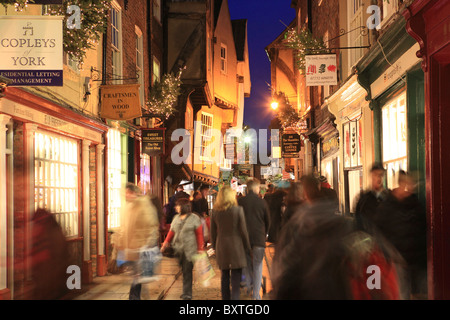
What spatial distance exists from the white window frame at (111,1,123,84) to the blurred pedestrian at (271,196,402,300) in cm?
1127

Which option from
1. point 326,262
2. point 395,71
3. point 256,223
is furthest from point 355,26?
point 326,262

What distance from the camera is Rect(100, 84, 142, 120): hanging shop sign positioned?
41.2ft

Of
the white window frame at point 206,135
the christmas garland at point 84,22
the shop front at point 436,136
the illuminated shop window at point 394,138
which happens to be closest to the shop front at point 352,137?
the illuminated shop window at point 394,138

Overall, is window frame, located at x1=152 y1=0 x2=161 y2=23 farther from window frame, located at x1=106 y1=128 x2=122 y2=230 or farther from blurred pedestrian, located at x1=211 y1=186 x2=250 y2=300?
blurred pedestrian, located at x1=211 y1=186 x2=250 y2=300

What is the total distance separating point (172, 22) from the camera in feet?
76.0

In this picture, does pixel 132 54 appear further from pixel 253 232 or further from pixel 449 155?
pixel 449 155

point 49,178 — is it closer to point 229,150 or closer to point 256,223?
point 256,223

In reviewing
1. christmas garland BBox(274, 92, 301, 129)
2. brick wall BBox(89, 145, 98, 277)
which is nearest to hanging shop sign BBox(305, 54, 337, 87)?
brick wall BBox(89, 145, 98, 277)

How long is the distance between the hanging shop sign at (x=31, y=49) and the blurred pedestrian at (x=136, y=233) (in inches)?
84.8

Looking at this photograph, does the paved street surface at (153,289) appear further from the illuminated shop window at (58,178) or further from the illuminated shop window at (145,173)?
the illuminated shop window at (145,173)

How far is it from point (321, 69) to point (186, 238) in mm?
7711

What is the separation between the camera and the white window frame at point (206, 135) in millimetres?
28494
